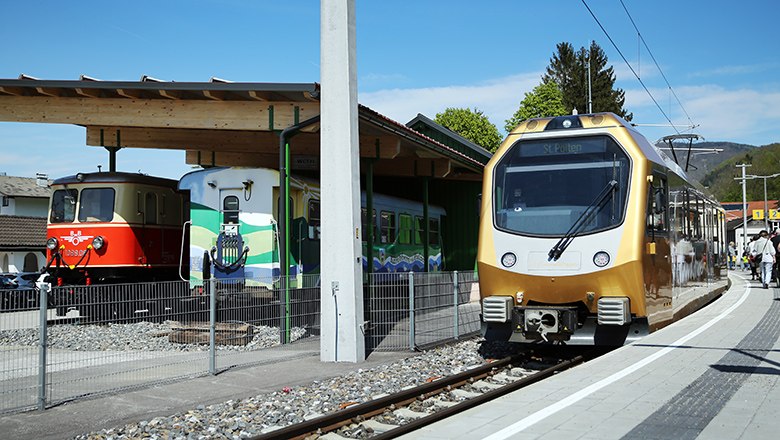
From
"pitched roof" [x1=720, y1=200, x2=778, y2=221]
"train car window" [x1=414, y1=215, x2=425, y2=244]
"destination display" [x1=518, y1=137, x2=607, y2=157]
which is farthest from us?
"pitched roof" [x1=720, y1=200, x2=778, y2=221]

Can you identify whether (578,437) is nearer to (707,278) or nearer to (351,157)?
(351,157)

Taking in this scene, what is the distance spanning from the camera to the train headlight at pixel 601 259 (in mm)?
10250

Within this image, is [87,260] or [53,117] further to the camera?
[87,260]

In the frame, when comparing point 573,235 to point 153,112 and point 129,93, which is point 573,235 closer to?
point 153,112

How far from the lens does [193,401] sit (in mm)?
8836

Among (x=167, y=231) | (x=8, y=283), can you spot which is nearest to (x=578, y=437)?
(x=167, y=231)

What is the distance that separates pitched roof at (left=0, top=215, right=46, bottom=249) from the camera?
141 feet

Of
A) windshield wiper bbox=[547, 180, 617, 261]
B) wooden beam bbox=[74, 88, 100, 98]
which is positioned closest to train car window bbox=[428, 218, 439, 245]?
wooden beam bbox=[74, 88, 100, 98]

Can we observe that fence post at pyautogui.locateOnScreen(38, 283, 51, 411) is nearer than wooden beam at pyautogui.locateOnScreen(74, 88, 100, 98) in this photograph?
Answer: Yes

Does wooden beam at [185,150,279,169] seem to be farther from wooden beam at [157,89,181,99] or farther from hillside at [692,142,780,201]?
hillside at [692,142,780,201]

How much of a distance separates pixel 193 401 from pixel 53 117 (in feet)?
34.7

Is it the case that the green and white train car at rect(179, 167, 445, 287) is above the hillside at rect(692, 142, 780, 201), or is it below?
below

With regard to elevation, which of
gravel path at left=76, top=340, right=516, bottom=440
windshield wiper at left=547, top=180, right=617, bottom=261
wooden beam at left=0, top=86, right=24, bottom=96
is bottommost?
gravel path at left=76, top=340, right=516, bottom=440

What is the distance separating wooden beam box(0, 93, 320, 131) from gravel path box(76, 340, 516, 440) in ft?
19.9
